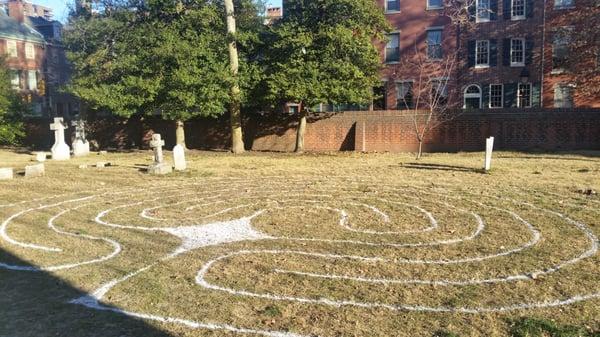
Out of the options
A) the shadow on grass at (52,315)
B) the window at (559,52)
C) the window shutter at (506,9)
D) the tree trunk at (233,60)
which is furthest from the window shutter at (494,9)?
the shadow on grass at (52,315)

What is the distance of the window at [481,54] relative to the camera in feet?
115

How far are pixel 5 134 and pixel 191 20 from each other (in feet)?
39.3

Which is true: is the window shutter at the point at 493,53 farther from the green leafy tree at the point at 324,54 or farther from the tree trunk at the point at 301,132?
the tree trunk at the point at 301,132

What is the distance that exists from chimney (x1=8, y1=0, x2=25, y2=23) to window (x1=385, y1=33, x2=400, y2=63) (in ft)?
131

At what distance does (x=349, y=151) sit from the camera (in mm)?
26047

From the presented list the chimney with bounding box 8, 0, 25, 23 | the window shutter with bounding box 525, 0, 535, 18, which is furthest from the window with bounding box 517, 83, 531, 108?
the chimney with bounding box 8, 0, 25, 23

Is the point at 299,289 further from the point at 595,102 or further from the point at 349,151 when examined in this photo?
the point at 595,102

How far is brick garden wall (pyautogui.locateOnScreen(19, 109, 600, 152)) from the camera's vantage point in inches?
910

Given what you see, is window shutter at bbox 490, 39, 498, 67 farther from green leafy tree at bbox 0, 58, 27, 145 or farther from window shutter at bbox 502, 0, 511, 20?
green leafy tree at bbox 0, 58, 27, 145

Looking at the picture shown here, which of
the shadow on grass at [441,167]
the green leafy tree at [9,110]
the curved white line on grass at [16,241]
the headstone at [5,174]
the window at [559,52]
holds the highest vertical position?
the window at [559,52]

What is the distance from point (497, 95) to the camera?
116 feet

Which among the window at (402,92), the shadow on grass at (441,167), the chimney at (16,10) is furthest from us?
the chimney at (16,10)

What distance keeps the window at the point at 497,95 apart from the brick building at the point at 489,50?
6cm

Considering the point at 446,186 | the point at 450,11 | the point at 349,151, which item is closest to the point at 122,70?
the point at 349,151
